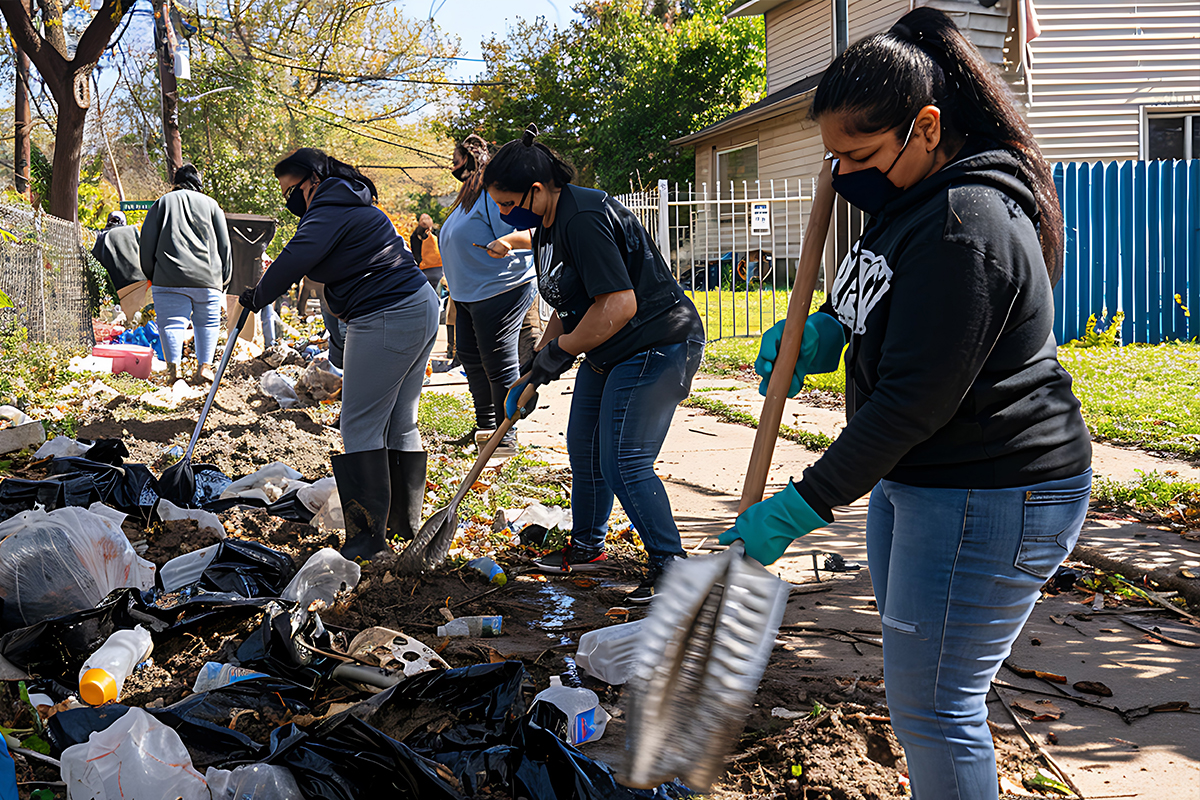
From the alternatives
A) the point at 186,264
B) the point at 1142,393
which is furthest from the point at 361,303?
the point at 1142,393

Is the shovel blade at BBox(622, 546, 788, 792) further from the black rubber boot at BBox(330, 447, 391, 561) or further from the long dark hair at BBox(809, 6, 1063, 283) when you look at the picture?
the black rubber boot at BBox(330, 447, 391, 561)

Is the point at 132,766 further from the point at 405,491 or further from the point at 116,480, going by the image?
the point at 116,480

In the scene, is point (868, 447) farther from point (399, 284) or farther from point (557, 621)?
point (399, 284)

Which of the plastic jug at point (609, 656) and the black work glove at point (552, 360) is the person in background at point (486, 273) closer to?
the black work glove at point (552, 360)

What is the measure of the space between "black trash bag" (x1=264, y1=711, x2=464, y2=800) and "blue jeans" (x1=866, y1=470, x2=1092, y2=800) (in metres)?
1.04

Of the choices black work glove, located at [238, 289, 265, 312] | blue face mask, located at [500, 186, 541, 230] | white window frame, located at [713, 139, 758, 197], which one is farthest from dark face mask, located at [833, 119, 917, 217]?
white window frame, located at [713, 139, 758, 197]

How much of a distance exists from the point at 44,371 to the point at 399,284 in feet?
20.3

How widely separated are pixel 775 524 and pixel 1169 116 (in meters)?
17.0

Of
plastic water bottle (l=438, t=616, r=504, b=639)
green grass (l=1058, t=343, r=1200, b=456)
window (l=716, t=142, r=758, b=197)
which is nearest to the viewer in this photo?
plastic water bottle (l=438, t=616, r=504, b=639)

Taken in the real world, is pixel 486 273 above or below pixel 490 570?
above

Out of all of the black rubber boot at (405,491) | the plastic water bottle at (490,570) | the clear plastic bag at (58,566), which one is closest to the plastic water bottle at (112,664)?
the clear plastic bag at (58,566)

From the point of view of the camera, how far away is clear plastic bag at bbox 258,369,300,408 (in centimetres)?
840

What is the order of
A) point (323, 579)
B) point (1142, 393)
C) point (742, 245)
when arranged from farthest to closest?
point (742, 245) < point (1142, 393) < point (323, 579)

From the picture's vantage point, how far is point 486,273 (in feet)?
19.9
